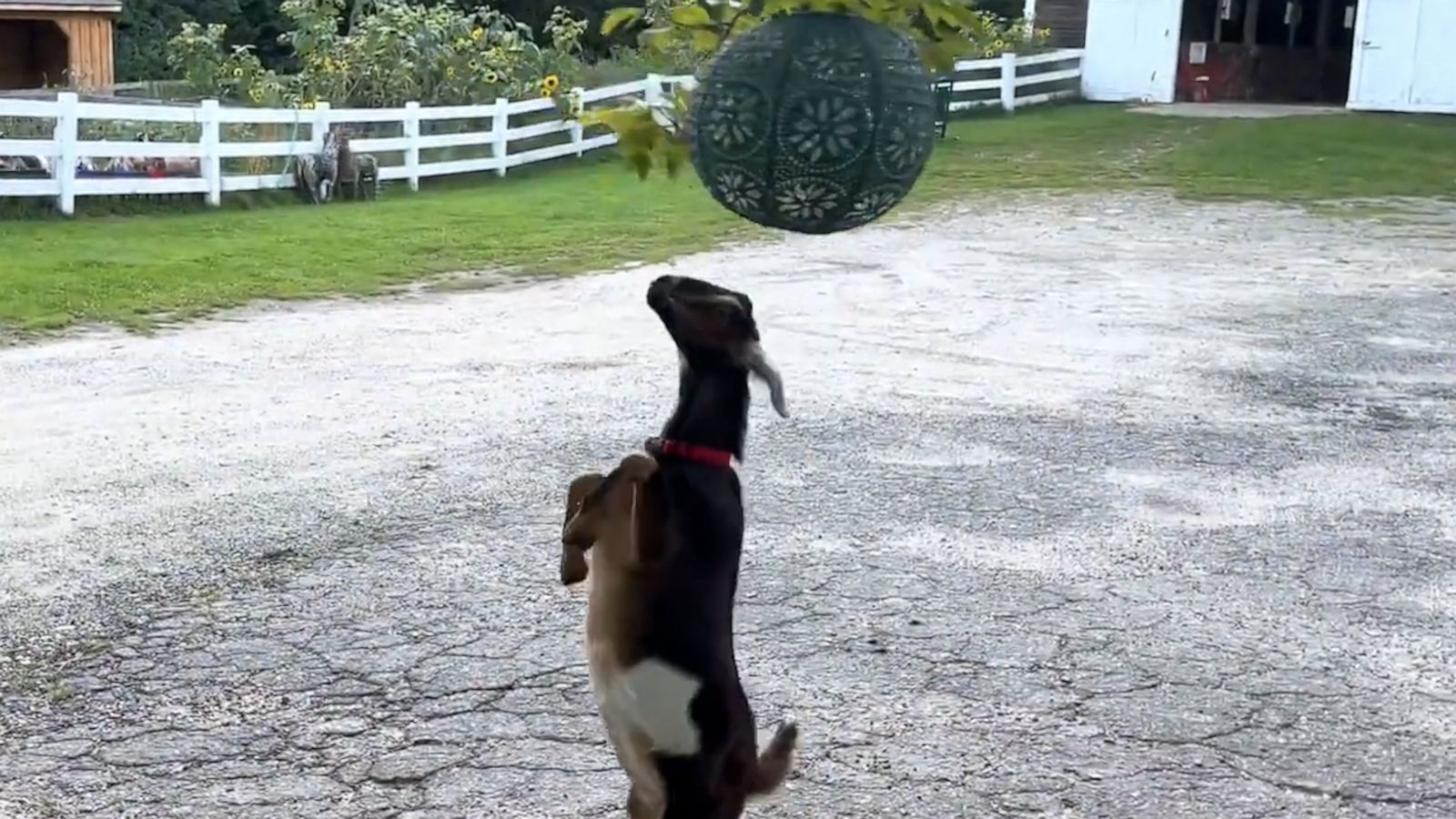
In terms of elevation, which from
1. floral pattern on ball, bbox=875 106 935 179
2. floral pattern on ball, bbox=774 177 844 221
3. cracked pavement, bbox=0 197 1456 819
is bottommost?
cracked pavement, bbox=0 197 1456 819

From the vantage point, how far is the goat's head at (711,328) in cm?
196

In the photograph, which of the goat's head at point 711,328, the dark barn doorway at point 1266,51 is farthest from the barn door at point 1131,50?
the goat's head at point 711,328

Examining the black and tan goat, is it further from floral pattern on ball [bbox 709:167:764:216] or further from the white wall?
the white wall

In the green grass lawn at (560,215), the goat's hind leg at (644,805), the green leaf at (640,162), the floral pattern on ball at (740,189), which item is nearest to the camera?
the goat's hind leg at (644,805)

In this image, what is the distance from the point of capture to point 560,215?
14781mm

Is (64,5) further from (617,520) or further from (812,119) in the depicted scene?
(617,520)

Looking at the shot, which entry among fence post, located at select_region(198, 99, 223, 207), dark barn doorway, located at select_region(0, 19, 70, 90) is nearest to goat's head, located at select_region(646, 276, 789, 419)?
fence post, located at select_region(198, 99, 223, 207)

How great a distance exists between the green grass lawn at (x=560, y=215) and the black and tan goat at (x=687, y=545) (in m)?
6.40

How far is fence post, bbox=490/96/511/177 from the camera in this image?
58.3ft

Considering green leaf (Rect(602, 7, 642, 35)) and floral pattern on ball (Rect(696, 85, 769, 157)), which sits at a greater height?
green leaf (Rect(602, 7, 642, 35))

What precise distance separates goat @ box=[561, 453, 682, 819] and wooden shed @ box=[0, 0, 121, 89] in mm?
19011

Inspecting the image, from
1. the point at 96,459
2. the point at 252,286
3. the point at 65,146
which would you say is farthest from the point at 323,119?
the point at 96,459

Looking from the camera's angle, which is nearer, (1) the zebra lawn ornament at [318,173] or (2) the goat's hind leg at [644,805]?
(2) the goat's hind leg at [644,805]

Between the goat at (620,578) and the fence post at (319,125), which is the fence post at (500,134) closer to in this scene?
the fence post at (319,125)
